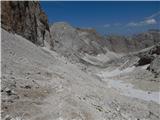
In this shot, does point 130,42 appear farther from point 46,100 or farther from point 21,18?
point 46,100

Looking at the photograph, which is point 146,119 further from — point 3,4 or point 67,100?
point 3,4

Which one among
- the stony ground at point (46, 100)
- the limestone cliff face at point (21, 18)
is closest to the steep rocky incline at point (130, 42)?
the limestone cliff face at point (21, 18)

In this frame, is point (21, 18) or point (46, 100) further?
A: point (21, 18)

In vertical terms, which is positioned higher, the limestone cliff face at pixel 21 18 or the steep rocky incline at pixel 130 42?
the steep rocky incline at pixel 130 42

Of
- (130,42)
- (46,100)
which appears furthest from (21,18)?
(130,42)

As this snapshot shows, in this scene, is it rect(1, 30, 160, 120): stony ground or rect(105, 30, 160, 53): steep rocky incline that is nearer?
rect(1, 30, 160, 120): stony ground

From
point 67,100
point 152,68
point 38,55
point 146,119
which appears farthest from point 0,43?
point 152,68

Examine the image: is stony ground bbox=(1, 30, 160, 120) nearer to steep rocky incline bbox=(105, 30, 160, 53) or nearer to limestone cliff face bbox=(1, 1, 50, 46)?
limestone cliff face bbox=(1, 1, 50, 46)

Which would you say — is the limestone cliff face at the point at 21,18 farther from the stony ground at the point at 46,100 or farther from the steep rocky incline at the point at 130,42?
the steep rocky incline at the point at 130,42

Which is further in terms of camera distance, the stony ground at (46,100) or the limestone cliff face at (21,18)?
the limestone cliff face at (21,18)

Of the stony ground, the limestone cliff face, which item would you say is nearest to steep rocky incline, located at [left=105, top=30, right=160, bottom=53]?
the limestone cliff face

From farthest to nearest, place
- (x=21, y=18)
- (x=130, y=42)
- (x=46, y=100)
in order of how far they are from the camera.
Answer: (x=130, y=42) < (x=21, y=18) < (x=46, y=100)

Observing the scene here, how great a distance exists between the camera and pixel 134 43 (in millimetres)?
163000

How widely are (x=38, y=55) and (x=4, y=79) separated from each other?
9.28m
